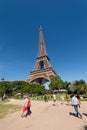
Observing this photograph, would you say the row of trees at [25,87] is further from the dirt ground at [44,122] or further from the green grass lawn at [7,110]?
the dirt ground at [44,122]

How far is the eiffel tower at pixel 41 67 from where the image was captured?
95.4 meters

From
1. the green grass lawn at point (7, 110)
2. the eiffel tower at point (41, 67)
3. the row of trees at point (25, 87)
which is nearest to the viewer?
the green grass lawn at point (7, 110)

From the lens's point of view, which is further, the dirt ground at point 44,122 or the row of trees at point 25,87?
the row of trees at point 25,87

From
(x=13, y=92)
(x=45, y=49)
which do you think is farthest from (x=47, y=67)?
(x=13, y=92)

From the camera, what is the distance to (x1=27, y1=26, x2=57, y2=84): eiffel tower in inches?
3755

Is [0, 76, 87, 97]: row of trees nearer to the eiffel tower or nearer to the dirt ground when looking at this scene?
the eiffel tower

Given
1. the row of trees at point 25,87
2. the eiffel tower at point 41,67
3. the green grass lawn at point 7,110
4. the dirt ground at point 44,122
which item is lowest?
the dirt ground at point 44,122

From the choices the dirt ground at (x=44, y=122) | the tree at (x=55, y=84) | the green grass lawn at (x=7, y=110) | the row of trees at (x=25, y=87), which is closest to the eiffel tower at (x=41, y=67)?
the tree at (x=55, y=84)

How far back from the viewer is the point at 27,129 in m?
9.59

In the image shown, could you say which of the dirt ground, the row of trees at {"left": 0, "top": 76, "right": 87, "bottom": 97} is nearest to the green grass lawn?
the dirt ground

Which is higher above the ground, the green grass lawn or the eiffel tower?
the eiffel tower

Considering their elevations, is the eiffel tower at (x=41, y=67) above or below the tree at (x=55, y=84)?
above

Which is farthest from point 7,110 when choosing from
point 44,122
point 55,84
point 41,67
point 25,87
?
point 41,67

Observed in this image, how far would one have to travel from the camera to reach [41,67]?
106500 millimetres
